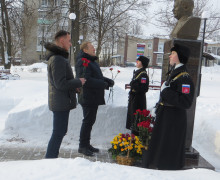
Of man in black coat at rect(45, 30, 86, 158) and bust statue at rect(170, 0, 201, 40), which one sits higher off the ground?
bust statue at rect(170, 0, 201, 40)

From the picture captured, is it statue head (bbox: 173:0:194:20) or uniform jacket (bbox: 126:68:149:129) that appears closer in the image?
statue head (bbox: 173:0:194:20)

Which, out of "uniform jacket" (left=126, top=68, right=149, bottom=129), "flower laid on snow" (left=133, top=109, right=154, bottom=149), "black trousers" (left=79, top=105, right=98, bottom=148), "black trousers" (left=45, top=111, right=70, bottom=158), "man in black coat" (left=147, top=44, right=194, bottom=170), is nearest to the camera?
"man in black coat" (left=147, top=44, right=194, bottom=170)

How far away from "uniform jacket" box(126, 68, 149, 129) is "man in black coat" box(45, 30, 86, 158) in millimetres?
1625

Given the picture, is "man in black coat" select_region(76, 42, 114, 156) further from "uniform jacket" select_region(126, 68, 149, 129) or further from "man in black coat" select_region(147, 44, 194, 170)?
"man in black coat" select_region(147, 44, 194, 170)

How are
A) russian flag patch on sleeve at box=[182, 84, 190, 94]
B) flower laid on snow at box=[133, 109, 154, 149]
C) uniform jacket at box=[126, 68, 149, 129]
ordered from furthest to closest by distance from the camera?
uniform jacket at box=[126, 68, 149, 129]
flower laid on snow at box=[133, 109, 154, 149]
russian flag patch on sleeve at box=[182, 84, 190, 94]

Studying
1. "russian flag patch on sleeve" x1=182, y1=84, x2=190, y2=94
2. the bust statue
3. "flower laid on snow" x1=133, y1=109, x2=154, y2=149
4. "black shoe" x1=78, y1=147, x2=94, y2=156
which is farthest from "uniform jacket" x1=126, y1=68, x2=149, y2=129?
"russian flag patch on sleeve" x1=182, y1=84, x2=190, y2=94

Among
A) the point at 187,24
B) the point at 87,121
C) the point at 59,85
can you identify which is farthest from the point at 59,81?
the point at 187,24

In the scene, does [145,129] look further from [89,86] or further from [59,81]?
[59,81]

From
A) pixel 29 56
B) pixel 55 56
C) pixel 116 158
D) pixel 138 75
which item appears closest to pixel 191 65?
pixel 138 75

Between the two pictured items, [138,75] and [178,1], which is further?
[138,75]

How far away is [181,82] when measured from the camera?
3359 millimetres

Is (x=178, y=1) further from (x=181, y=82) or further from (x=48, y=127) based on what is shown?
(x=48, y=127)

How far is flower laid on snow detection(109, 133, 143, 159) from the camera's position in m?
4.21

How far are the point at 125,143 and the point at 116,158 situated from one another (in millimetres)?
363
